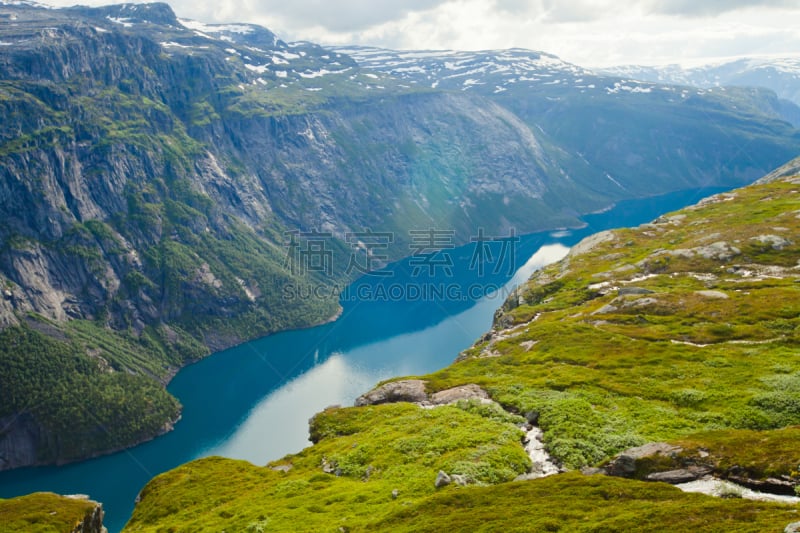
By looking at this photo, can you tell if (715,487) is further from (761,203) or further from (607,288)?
(761,203)

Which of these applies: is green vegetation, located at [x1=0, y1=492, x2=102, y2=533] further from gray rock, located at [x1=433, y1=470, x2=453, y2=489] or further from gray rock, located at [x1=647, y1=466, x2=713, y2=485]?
gray rock, located at [x1=647, y1=466, x2=713, y2=485]

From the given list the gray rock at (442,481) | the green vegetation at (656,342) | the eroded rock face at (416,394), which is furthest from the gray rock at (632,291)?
the gray rock at (442,481)

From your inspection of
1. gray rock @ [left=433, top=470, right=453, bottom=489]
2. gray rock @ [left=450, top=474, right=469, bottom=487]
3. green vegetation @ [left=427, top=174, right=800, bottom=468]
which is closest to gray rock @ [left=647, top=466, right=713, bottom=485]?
green vegetation @ [left=427, top=174, right=800, bottom=468]

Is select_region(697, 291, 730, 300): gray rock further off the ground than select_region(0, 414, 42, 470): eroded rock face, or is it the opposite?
select_region(697, 291, 730, 300): gray rock

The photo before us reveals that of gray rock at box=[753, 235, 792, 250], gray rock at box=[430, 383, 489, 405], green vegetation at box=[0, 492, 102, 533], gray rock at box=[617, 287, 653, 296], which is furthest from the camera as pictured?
gray rock at box=[753, 235, 792, 250]

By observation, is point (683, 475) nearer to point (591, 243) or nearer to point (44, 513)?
point (44, 513)

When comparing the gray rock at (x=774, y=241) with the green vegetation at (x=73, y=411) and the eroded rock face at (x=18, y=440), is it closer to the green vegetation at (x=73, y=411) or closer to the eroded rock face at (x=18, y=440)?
the green vegetation at (x=73, y=411)
